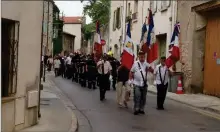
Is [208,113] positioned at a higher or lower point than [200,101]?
lower

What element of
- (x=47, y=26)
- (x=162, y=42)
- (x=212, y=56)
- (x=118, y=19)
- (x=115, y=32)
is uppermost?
(x=118, y=19)

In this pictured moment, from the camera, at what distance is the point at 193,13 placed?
21.2 m

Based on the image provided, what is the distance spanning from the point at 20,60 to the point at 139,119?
14.8 ft

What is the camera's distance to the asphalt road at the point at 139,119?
1055 centimetres

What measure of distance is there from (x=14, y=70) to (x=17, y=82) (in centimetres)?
26

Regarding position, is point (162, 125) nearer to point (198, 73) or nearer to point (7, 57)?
point (7, 57)

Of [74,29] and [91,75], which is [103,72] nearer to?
[91,75]

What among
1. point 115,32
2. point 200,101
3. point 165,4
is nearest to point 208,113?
point 200,101

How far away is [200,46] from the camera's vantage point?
69.5ft

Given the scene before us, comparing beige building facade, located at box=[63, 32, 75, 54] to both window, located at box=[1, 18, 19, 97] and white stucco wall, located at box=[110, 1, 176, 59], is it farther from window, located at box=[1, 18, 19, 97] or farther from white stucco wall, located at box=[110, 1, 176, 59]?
window, located at box=[1, 18, 19, 97]

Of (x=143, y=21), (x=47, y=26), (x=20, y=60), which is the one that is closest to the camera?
(x=20, y=60)

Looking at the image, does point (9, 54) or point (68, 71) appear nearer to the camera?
point (9, 54)

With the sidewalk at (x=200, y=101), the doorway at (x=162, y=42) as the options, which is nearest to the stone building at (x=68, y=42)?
the doorway at (x=162, y=42)

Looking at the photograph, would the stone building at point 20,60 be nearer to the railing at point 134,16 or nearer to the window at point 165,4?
the window at point 165,4
